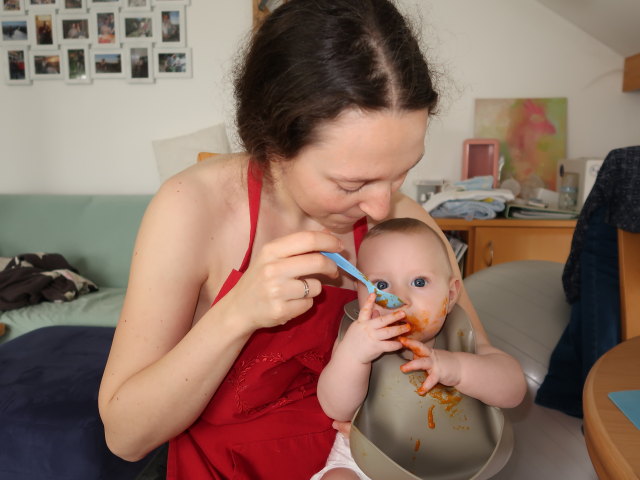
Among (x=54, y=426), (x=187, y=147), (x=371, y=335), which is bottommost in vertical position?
(x=54, y=426)

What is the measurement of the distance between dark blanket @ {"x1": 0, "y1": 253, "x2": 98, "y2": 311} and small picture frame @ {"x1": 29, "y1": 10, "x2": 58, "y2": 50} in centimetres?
147

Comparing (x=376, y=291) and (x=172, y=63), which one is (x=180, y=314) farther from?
(x=172, y=63)

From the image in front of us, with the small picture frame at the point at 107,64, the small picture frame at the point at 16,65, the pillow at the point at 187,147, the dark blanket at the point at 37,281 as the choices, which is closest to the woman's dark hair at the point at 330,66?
the dark blanket at the point at 37,281

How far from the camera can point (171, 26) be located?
329 centimetres

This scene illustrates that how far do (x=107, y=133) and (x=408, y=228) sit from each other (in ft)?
9.67

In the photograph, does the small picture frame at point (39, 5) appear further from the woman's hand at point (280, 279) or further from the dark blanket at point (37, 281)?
the woman's hand at point (280, 279)

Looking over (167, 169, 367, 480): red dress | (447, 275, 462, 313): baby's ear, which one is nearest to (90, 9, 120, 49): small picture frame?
(167, 169, 367, 480): red dress

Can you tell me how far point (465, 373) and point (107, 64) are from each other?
10.6 ft

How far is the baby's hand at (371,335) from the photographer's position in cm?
88

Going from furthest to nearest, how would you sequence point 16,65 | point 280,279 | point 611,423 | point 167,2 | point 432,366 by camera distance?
point 16,65 < point 167,2 < point 432,366 < point 280,279 < point 611,423

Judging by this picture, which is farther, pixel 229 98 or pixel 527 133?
pixel 229 98

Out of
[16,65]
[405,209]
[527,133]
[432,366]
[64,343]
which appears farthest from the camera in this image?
[16,65]

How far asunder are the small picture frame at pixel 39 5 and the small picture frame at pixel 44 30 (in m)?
0.02

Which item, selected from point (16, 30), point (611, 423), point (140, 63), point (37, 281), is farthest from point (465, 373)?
point (16, 30)
